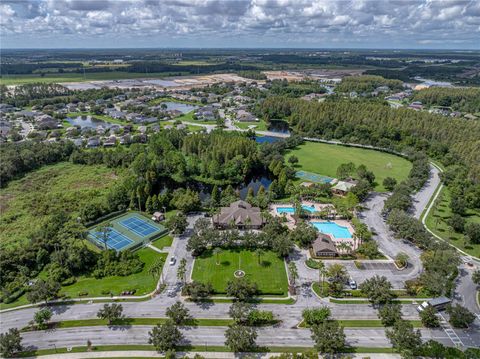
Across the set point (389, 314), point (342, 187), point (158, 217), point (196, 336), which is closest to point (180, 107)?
point (158, 217)

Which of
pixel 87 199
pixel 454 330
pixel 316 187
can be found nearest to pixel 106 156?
pixel 87 199

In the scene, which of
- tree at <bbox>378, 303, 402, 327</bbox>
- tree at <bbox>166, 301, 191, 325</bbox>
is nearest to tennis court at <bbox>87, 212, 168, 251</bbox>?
tree at <bbox>166, 301, 191, 325</bbox>

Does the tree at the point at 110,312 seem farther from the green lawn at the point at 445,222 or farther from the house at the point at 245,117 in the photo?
the house at the point at 245,117

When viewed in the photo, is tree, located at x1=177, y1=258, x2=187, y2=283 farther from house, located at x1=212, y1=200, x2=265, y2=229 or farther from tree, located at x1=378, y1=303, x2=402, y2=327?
tree, located at x1=378, y1=303, x2=402, y2=327

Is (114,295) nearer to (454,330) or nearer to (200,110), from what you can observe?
(454,330)

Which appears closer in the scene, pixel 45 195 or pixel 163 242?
pixel 163 242

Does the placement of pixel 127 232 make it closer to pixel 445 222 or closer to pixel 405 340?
pixel 405 340

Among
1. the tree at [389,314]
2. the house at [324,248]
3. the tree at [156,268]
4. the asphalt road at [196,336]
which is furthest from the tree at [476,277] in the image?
the tree at [156,268]

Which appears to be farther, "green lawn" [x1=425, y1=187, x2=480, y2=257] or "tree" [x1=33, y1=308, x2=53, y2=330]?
"green lawn" [x1=425, y1=187, x2=480, y2=257]
